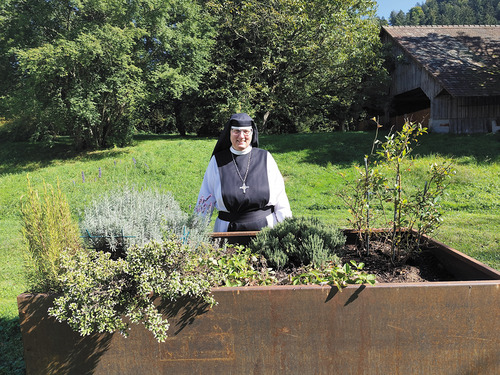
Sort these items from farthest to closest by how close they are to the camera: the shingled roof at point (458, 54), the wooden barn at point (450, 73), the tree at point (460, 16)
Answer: the tree at point (460, 16) < the wooden barn at point (450, 73) < the shingled roof at point (458, 54)

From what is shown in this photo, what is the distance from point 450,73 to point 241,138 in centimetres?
1806

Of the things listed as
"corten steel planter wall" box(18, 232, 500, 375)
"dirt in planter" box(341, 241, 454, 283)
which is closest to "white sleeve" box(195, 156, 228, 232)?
"dirt in planter" box(341, 241, 454, 283)

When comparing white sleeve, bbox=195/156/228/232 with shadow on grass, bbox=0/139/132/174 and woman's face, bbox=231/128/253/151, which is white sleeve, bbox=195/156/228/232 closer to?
woman's face, bbox=231/128/253/151

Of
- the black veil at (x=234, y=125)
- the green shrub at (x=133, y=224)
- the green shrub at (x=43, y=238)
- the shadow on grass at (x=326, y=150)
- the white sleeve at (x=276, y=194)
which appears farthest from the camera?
the shadow on grass at (x=326, y=150)

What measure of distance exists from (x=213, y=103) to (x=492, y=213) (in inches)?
642

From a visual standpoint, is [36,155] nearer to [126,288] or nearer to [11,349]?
[11,349]

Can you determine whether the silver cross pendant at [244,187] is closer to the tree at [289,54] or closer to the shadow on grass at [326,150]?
the shadow on grass at [326,150]

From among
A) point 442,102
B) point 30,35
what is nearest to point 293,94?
point 442,102

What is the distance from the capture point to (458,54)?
19.7 metres

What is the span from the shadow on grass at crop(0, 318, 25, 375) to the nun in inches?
71.8

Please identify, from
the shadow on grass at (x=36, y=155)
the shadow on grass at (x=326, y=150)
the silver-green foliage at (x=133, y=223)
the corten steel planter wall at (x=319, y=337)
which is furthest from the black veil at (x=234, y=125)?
the shadow on grass at (x=36, y=155)

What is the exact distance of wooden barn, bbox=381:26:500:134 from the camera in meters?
17.5

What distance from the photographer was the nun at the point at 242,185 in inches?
131

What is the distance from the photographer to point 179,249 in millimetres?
2018
